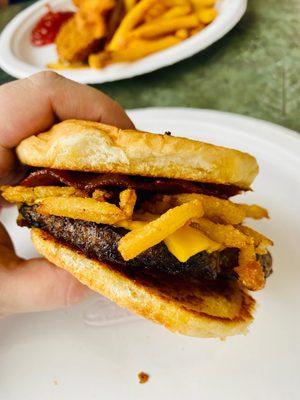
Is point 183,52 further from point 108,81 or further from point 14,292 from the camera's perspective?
point 14,292

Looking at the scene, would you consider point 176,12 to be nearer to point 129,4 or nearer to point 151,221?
point 129,4

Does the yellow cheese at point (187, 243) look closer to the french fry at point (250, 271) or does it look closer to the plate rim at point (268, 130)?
the french fry at point (250, 271)

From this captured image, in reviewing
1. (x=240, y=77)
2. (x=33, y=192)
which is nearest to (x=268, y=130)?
(x=240, y=77)

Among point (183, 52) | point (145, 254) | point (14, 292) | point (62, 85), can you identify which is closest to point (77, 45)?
point (183, 52)

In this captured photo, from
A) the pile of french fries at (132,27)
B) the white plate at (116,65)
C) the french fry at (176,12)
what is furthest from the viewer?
the french fry at (176,12)

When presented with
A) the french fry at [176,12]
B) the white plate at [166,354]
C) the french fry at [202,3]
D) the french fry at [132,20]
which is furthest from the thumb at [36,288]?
the french fry at [202,3]
